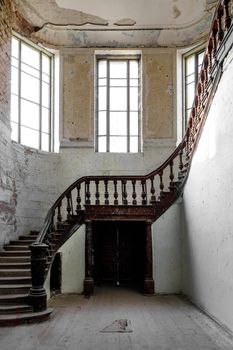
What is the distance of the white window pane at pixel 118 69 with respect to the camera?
34.1ft

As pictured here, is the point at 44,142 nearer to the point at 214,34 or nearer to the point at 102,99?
the point at 102,99

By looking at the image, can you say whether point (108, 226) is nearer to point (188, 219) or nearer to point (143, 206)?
point (143, 206)

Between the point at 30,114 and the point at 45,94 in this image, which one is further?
the point at 45,94

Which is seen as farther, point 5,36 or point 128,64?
point 128,64

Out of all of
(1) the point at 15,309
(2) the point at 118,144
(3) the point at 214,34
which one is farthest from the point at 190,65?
(1) the point at 15,309

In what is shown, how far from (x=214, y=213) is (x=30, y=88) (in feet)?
19.0

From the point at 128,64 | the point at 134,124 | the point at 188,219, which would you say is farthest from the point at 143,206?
the point at 128,64

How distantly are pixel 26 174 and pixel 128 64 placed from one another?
12.6ft

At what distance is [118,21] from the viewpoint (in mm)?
9859

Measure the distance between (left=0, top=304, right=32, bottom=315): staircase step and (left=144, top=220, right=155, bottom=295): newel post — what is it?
260 centimetres

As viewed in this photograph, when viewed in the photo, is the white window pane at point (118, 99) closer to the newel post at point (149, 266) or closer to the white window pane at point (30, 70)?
the white window pane at point (30, 70)

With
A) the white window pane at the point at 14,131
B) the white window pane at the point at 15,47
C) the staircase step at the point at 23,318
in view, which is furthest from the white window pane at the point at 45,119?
the staircase step at the point at 23,318

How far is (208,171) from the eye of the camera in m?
5.90

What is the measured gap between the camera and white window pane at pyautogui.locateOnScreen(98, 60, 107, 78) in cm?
1038
